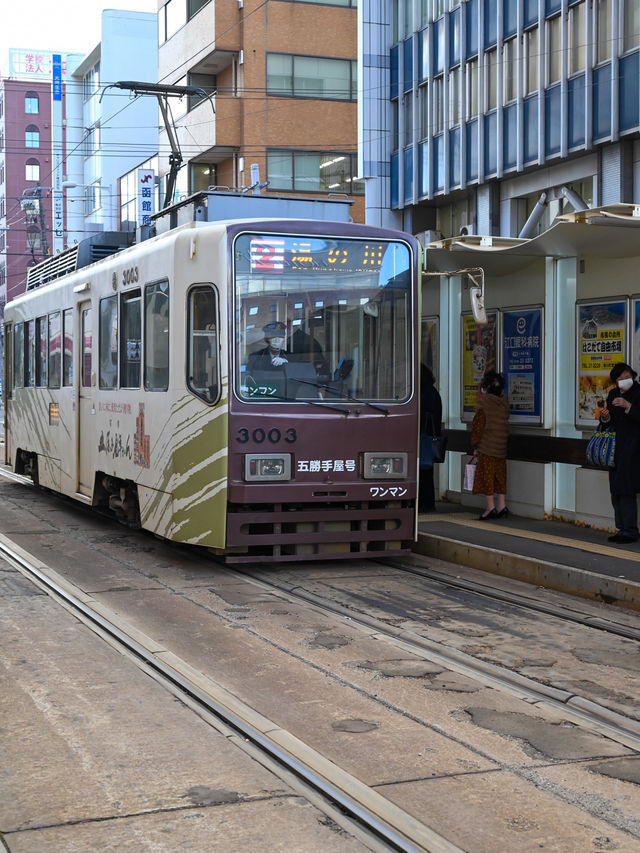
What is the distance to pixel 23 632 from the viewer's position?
26.5 ft

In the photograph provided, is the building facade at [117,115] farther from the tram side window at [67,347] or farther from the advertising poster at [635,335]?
the advertising poster at [635,335]

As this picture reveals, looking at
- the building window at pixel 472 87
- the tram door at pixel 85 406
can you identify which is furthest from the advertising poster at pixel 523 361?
the building window at pixel 472 87

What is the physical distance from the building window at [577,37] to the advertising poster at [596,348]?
1313cm

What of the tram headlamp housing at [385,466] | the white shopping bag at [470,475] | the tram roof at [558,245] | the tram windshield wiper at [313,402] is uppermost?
the tram roof at [558,245]

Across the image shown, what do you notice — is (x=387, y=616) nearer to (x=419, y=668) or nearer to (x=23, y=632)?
(x=419, y=668)

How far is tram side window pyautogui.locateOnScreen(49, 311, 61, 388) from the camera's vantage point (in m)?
15.6

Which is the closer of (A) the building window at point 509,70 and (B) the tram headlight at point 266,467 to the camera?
(B) the tram headlight at point 266,467

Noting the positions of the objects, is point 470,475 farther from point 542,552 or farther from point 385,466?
point 385,466

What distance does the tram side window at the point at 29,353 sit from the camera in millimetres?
17448

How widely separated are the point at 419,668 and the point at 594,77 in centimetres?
1928

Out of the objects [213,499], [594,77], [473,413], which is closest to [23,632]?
[213,499]

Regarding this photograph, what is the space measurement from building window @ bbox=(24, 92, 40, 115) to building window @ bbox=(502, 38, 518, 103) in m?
80.4

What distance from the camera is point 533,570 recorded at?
10500 millimetres

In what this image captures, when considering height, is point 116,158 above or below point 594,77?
above
